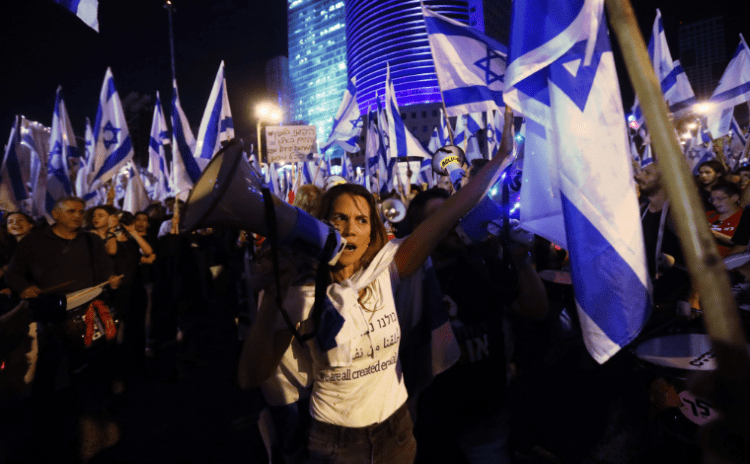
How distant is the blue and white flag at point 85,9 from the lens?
2461mm

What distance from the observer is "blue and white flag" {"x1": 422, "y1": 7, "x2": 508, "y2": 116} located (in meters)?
3.64

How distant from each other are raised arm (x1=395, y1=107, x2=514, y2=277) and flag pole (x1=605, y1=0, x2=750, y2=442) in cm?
93

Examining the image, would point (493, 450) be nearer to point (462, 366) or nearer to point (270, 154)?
point (462, 366)

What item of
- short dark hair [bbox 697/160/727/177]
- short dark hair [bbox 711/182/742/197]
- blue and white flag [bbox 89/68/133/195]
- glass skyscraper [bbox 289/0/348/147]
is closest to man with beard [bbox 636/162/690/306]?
short dark hair [bbox 711/182/742/197]

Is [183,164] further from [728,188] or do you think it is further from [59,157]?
[728,188]

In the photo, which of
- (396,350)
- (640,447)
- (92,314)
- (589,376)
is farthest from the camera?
(589,376)

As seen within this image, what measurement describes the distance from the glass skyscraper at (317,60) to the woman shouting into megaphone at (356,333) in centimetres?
8266

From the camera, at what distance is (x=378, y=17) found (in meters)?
62.4

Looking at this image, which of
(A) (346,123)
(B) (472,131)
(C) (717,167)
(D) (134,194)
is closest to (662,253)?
(C) (717,167)

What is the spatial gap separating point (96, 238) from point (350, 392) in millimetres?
3629

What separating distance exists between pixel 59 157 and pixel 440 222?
31.1ft

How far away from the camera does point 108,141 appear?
7.84m

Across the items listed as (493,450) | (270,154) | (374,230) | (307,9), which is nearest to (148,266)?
(270,154)

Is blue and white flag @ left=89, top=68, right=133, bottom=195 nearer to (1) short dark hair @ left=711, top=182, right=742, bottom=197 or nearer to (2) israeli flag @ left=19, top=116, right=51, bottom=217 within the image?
(2) israeli flag @ left=19, top=116, right=51, bottom=217
